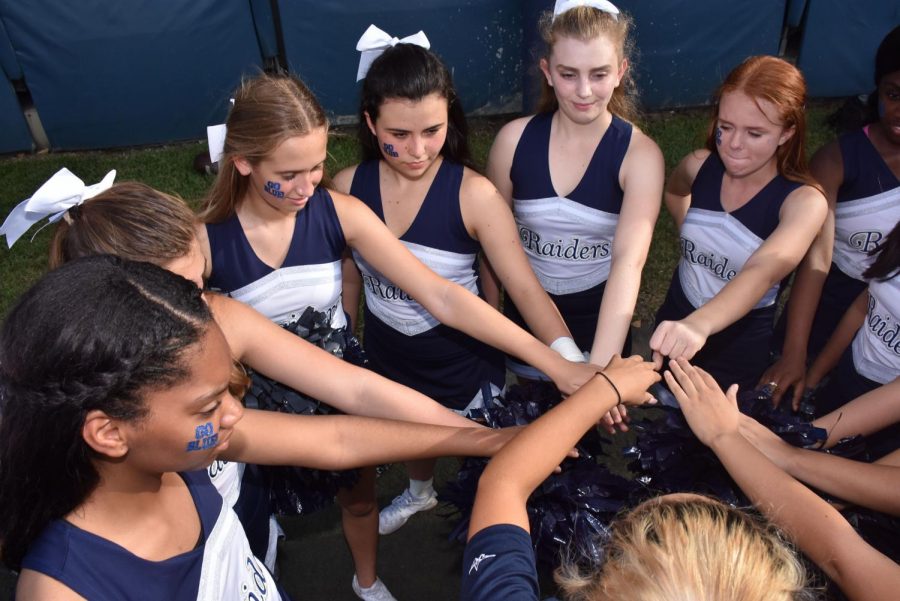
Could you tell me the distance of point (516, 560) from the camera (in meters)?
1.40

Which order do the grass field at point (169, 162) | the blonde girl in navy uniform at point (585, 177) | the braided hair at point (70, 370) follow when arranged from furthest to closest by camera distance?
1. the grass field at point (169, 162)
2. the blonde girl in navy uniform at point (585, 177)
3. the braided hair at point (70, 370)

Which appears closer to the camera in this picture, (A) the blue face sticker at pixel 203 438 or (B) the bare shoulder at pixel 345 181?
(A) the blue face sticker at pixel 203 438

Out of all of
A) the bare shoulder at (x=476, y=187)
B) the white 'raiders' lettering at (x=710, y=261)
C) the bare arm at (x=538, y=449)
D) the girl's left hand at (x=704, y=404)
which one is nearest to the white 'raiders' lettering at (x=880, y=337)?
the white 'raiders' lettering at (x=710, y=261)

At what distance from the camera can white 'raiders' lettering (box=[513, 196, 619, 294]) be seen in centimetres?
281

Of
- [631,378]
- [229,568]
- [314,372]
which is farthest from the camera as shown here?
[314,372]

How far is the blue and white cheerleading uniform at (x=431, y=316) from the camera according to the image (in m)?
2.73

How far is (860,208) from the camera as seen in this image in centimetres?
274

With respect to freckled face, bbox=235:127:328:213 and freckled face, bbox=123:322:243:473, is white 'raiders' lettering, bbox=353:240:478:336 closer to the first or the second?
A: freckled face, bbox=235:127:328:213

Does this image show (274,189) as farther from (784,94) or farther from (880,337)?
(880,337)

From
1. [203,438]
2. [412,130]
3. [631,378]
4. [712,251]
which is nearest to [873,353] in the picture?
[712,251]

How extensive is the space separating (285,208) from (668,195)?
158cm

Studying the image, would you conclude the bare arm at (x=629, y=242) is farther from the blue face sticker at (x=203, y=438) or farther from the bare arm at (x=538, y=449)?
the blue face sticker at (x=203, y=438)

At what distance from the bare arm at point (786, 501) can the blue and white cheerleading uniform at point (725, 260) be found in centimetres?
86

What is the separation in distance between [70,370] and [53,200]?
39.8 inches
